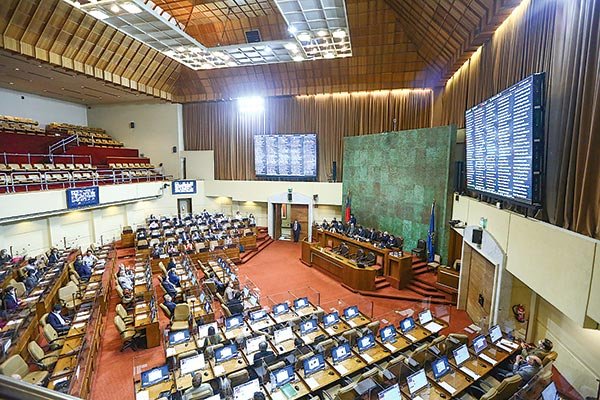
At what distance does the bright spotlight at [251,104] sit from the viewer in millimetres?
19672

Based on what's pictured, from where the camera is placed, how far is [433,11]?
30.9 feet

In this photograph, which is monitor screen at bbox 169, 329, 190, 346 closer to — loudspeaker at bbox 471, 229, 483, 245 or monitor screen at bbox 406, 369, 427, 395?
monitor screen at bbox 406, 369, 427, 395

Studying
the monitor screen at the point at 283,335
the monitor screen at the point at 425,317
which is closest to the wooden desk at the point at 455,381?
the monitor screen at the point at 425,317

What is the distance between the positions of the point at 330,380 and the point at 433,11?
1020 centimetres

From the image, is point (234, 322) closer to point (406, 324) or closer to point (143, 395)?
point (143, 395)

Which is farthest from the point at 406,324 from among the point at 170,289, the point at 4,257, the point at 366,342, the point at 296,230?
the point at 4,257

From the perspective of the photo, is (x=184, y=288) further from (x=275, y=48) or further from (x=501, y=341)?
(x=275, y=48)

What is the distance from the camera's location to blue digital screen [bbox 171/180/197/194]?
19.4 meters

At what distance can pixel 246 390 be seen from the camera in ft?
16.7

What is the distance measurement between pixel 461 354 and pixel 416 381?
54.8 inches

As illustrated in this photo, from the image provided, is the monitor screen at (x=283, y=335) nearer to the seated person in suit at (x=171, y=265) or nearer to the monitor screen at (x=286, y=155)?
the seated person in suit at (x=171, y=265)

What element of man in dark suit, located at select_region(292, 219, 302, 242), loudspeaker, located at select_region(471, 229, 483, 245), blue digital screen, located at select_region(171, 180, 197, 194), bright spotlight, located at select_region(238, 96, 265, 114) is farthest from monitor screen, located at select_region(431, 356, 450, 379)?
blue digital screen, located at select_region(171, 180, 197, 194)

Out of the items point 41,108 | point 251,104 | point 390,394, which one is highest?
point 251,104

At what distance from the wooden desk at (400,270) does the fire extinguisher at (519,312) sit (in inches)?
147
